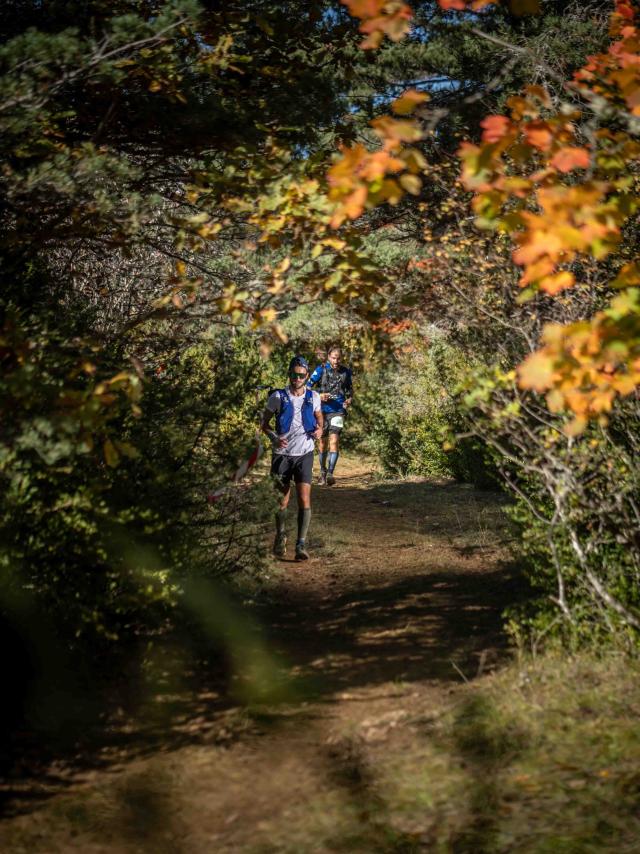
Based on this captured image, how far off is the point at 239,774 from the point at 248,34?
16.9ft

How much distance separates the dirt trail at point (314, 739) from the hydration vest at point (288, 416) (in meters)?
1.47

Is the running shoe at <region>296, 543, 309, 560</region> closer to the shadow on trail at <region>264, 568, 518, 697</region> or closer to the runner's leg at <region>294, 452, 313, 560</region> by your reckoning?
the runner's leg at <region>294, 452, 313, 560</region>

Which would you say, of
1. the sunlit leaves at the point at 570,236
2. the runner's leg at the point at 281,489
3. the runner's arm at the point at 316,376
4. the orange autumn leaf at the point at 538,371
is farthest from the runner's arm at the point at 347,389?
the orange autumn leaf at the point at 538,371

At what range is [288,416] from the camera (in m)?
8.99

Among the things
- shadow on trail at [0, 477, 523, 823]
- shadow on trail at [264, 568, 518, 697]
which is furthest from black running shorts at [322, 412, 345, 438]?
shadow on trail at [264, 568, 518, 697]

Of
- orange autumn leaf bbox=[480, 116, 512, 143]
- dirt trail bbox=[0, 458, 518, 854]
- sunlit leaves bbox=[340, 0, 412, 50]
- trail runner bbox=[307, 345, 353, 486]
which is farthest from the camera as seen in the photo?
trail runner bbox=[307, 345, 353, 486]

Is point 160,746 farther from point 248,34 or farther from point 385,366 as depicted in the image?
point 385,366

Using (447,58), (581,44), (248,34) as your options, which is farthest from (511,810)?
(447,58)

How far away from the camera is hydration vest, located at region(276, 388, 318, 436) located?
353 inches

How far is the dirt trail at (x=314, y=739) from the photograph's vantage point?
3.86 metres

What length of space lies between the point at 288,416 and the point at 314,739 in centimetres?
459

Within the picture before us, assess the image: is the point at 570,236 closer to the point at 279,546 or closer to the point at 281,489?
the point at 281,489

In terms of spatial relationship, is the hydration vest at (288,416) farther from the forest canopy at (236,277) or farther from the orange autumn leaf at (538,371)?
the orange autumn leaf at (538,371)

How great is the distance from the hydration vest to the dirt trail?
1.47 metres
